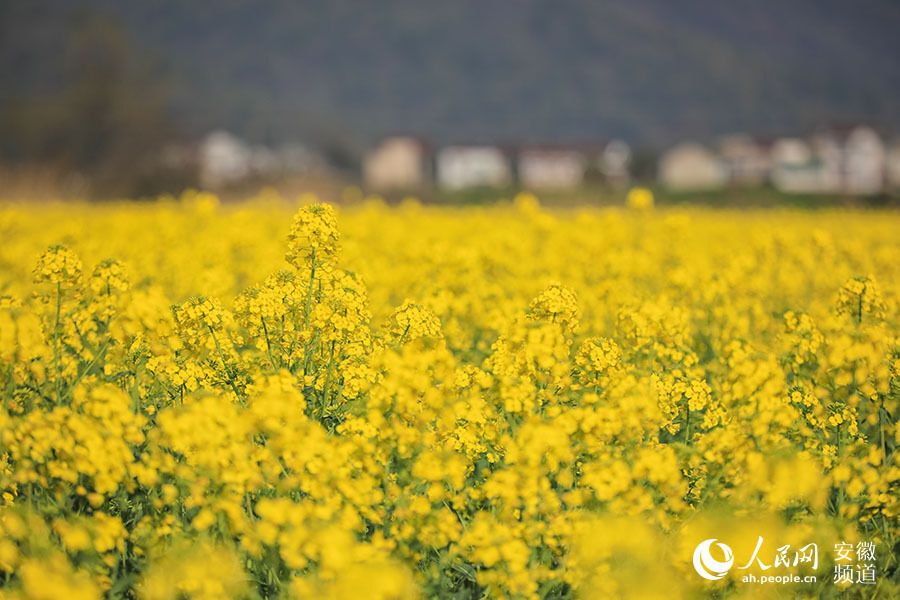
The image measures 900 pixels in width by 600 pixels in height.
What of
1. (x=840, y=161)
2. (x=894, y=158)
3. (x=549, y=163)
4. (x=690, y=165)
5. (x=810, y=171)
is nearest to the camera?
(x=810, y=171)

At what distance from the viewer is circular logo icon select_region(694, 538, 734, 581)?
279 centimetres

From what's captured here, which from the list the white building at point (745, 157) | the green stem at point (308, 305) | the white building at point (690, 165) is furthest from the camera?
the white building at point (745, 157)

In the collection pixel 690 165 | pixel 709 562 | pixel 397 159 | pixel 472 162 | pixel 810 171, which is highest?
pixel 472 162

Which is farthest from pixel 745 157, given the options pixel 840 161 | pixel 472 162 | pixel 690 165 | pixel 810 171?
pixel 472 162

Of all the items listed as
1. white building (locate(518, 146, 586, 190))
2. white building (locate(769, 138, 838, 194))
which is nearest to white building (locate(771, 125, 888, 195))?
white building (locate(769, 138, 838, 194))

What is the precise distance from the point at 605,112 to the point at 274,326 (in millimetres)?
185109

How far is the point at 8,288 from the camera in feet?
15.3

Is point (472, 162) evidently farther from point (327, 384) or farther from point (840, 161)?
point (327, 384)

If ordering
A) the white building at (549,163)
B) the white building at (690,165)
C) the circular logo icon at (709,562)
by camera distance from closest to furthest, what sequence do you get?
1. the circular logo icon at (709,562)
2. the white building at (690,165)
3. the white building at (549,163)

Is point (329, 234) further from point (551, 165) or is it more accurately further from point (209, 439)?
point (551, 165)

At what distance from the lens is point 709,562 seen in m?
2.87

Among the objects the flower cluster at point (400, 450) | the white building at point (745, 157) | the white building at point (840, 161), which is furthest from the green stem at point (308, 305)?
the white building at point (745, 157)

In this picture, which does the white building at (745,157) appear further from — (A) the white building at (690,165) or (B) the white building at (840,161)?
(B) the white building at (840,161)

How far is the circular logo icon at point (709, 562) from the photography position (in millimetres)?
2795
